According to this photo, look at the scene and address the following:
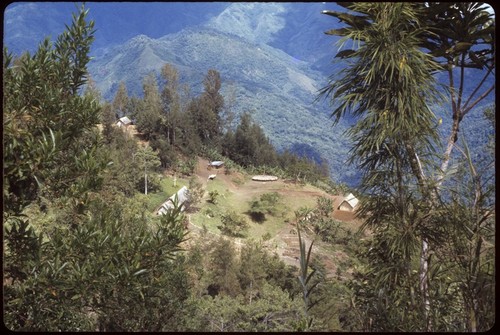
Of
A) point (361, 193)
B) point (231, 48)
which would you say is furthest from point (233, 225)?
point (231, 48)

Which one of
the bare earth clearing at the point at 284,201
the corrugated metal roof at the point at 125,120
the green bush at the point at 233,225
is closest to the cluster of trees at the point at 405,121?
the bare earth clearing at the point at 284,201

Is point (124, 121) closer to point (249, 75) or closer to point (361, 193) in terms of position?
point (361, 193)

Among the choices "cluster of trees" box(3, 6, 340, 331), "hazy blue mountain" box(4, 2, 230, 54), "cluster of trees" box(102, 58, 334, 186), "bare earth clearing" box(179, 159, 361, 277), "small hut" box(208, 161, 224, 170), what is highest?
"hazy blue mountain" box(4, 2, 230, 54)

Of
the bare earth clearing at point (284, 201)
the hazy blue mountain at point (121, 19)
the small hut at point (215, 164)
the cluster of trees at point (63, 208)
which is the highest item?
the hazy blue mountain at point (121, 19)

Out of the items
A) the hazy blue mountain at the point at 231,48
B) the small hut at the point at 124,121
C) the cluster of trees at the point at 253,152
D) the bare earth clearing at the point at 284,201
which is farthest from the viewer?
the hazy blue mountain at the point at 231,48

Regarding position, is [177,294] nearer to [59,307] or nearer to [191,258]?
[191,258]

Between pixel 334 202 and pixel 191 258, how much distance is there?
41.5ft

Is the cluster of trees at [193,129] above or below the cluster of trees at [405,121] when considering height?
below

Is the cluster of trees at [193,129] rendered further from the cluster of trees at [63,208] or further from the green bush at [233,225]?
the cluster of trees at [63,208]

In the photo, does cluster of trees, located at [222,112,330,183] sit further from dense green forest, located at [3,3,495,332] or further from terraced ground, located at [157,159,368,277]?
dense green forest, located at [3,3,495,332]

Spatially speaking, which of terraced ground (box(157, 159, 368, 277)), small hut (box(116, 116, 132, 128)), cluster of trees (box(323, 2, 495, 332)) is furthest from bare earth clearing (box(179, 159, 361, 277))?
cluster of trees (box(323, 2, 495, 332))

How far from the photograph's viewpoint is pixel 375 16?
135 inches

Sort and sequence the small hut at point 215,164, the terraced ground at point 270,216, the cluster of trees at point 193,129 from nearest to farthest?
the terraced ground at point 270,216, the cluster of trees at point 193,129, the small hut at point 215,164

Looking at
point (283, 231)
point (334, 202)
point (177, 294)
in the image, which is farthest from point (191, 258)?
point (334, 202)
